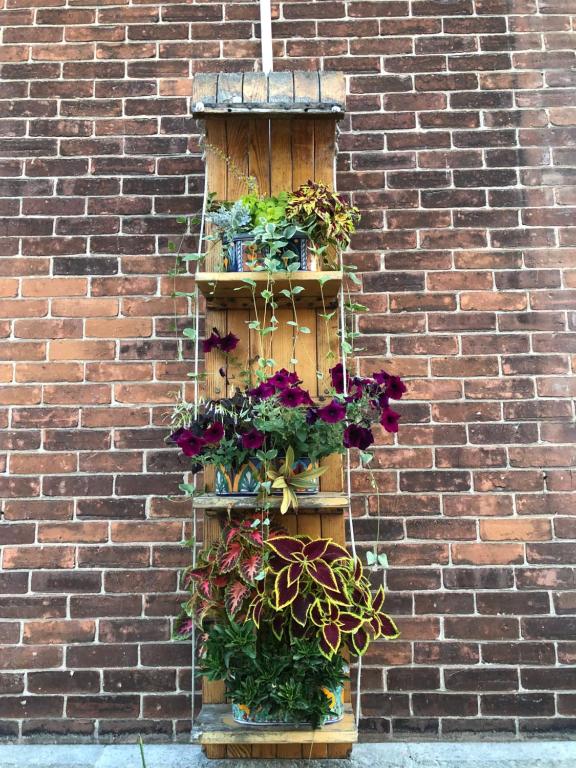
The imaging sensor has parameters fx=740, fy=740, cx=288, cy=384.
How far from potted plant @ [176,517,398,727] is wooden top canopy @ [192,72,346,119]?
110 cm

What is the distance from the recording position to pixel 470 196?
8.29ft

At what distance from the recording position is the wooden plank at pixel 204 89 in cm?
200

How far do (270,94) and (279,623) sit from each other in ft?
4.53

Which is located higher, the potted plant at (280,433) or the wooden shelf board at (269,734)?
the potted plant at (280,433)

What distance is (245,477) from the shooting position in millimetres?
1882

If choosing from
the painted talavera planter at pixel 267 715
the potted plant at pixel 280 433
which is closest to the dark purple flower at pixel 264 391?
the potted plant at pixel 280 433

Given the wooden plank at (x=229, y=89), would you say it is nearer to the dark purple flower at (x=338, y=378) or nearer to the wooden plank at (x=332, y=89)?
the wooden plank at (x=332, y=89)

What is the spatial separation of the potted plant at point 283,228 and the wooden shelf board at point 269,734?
1130mm

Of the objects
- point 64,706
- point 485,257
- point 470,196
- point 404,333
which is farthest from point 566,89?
point 64,706

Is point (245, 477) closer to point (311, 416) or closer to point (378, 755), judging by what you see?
point (311, 416)

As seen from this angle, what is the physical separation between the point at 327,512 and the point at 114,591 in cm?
80

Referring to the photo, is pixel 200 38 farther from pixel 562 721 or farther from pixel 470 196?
pixel 562 721

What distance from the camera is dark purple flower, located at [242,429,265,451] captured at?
1.80m

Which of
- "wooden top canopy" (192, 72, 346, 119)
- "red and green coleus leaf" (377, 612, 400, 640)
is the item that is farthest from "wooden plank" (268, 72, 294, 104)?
"red and green coleus leaf" (377, 612, 400, 640)
